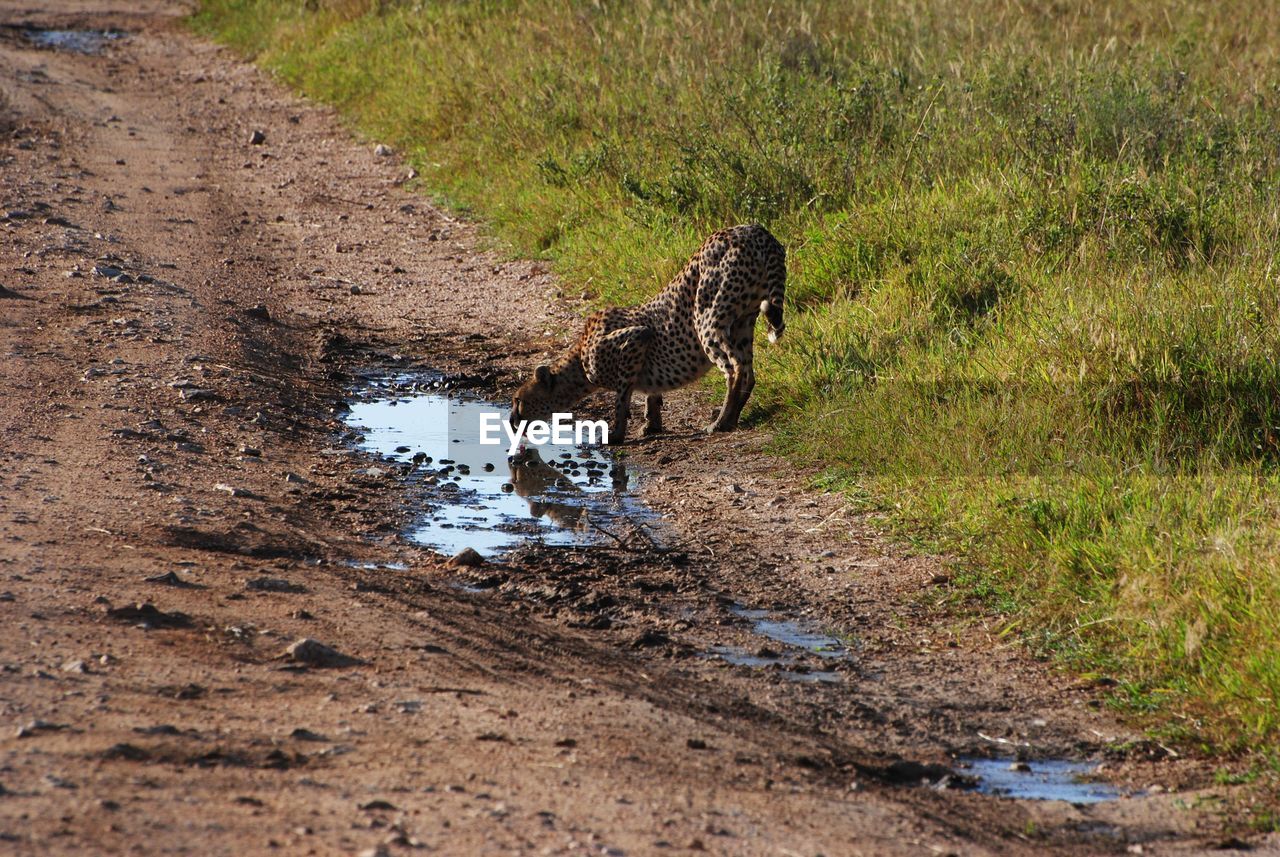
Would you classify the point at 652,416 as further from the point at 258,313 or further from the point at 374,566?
the point at 258,313

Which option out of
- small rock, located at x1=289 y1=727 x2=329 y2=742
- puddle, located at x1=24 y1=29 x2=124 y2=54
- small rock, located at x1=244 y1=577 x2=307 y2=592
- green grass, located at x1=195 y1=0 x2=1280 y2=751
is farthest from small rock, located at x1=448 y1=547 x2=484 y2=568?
puddle, located at x1=24 y1=29 x2=124 y2=54

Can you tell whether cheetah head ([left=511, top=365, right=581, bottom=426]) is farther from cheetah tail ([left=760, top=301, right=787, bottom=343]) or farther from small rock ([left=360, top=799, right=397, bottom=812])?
small rock ([left=360, top=799, right=397, bottom=812])

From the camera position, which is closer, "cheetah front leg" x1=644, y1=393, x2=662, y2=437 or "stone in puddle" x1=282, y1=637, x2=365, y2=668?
"stone in puddle" x1=282, y1=637, x2=365, y2=668

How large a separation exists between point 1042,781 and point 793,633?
1366mm

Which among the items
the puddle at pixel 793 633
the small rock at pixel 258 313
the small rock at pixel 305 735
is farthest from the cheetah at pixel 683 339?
the small rock at pixel 305 735

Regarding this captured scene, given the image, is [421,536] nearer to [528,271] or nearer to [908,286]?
[908,286]

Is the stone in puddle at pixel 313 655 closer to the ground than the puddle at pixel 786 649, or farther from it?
farther from it

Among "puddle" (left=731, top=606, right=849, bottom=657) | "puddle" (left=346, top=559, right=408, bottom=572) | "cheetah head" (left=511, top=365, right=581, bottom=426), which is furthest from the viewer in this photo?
"cheetah head" (left=511, top=365, right=581, bottom=426)

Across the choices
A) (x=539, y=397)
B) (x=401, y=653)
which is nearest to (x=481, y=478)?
(x=539, y=397)

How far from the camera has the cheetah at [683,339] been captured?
8.34 meters

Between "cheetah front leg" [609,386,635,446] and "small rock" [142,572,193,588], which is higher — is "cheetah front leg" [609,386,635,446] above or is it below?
below

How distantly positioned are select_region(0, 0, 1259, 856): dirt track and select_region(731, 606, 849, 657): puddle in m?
0.10

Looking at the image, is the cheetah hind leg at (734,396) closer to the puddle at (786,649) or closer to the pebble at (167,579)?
the puddle at (786,649)

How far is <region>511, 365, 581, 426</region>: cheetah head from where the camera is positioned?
863 cm
